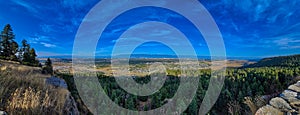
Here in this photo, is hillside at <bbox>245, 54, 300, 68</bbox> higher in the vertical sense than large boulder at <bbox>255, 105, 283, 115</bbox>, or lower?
higher

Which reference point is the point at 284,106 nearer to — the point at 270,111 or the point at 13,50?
the point at 270,111

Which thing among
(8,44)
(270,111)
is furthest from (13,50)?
(270,111)

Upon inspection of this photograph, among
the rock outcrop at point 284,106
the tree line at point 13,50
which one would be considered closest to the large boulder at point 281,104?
the rock outcrop at point 284,106

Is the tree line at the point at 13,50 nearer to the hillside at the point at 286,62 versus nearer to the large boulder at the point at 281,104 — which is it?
the large boulder at the point at 281,104

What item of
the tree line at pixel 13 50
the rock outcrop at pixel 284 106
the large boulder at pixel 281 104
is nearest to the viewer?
the rock outcrop at pixel 284 106

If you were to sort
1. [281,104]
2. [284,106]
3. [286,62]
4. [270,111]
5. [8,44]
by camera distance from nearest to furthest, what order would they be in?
[270,111]
[284,106]
[281,104]
[8,44]
[286,62]

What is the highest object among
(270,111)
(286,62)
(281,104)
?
(286,62)

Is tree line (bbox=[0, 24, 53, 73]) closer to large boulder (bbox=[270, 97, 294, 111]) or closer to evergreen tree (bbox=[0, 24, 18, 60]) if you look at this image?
evergreen tree (bbox=[0, 24, 18, 60])

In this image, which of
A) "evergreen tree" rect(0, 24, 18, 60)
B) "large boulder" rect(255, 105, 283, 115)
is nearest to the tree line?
"evergreen tree" rect(0, 24, 18, 60)

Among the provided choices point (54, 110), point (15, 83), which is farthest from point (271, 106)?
point (15, 83)

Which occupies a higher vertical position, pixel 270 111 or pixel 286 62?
pixel 286 62

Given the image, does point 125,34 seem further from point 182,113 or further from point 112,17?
point 182,113
